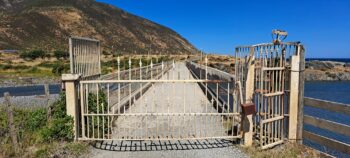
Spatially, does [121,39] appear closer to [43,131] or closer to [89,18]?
[89,18]

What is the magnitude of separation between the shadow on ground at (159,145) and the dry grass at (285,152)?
814 millimetres

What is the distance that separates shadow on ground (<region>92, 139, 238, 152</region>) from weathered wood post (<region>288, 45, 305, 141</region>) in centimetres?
140

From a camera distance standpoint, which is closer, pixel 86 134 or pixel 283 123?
pixel 283 123

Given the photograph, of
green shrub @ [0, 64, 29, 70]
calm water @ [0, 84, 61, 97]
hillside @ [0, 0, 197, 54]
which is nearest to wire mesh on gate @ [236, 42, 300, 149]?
calm water @ [0, 84, 61, 97]

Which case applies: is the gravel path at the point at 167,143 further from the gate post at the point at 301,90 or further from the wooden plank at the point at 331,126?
the wooden plank at the point at 331,126

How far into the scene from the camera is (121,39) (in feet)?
373

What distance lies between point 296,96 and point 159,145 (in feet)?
11.3

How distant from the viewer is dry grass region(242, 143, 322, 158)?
281 inches

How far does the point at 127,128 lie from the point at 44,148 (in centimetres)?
297

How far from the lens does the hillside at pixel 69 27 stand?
8519 centimetres

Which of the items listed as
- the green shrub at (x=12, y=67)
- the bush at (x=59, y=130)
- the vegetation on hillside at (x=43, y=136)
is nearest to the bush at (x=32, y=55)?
the green shrub at (x=12, y=67)

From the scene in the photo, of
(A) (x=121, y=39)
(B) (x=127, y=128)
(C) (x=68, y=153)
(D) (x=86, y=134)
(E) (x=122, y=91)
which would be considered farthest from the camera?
(A) (x=121, y=39)

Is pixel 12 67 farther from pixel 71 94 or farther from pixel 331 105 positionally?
pixel 331 105

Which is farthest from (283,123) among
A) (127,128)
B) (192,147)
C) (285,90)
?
(127,128)
